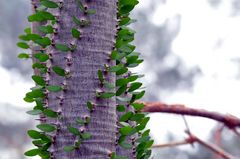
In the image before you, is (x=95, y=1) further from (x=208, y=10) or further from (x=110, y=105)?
(x=208, y=10)

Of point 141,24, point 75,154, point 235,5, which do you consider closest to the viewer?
point 75,154

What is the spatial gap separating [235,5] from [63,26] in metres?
3.71

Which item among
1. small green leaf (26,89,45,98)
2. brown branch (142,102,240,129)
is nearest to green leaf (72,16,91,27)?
small green leaf (26,89,45,98)

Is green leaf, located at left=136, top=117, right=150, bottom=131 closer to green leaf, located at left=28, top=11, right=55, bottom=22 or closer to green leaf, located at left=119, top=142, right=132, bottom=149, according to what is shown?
green leaf, located at left=119, top=142, right=132, bottom=149

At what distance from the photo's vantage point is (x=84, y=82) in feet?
2.27

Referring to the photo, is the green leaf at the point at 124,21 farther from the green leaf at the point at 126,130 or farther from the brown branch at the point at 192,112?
the brown branch at the point at 192,112

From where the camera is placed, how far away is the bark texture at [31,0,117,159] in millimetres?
683

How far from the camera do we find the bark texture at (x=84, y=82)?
68 centimetres

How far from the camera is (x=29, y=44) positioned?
38.7 inches

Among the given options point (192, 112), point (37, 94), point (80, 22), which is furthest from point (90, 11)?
point (192, 112)

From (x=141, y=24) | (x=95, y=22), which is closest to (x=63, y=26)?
(x=95, y=22)

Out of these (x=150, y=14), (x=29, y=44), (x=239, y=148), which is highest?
(x=150, y=14)

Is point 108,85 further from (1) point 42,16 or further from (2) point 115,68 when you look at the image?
(1) point 42,16

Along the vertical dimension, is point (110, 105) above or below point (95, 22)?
below
